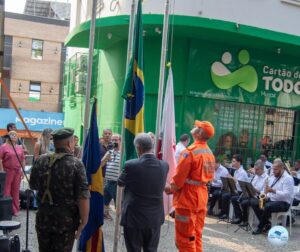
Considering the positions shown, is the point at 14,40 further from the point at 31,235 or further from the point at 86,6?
the point at 31,235

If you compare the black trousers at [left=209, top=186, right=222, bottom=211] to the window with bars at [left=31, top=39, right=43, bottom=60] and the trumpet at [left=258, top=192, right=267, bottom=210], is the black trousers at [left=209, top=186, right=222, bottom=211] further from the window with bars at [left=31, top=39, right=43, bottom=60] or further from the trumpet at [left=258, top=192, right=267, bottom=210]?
the window with bars at [left=31, top=39, right=43, bottom=60]

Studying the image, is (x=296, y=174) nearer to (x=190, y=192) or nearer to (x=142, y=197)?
(x=190, y=192)

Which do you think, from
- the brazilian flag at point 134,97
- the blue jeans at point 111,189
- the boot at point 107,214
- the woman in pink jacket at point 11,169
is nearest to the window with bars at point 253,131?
the boot at point 107,214

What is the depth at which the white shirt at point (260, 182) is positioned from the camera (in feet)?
32.0

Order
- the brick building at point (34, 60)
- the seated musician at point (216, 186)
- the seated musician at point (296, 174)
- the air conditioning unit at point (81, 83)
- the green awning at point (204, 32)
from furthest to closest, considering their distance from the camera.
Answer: the brick building at point (34, 60), the air conditioning unit at point (81, 83), the green awning at point (204, 32), the seated musician at point (296, 174), the seated musician at point (216, 186)

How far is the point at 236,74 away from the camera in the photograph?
1350 cm

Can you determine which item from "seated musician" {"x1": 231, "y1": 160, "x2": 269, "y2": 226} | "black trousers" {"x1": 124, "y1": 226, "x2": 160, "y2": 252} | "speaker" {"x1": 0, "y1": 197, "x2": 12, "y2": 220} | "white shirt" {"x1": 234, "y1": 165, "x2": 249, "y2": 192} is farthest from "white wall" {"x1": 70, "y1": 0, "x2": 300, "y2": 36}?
"black trousers" {"x1": 124, "y1": 226, "x2": 160, "y2": 252}

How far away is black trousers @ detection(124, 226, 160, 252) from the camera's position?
476 centimetres

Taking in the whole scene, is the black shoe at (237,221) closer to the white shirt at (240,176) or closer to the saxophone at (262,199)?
the white shirt at (240,176)

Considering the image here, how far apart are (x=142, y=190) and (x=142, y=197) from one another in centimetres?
8

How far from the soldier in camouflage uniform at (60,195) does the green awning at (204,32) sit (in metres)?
7.21

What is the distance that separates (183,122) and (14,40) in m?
23.5

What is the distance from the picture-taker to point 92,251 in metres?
5.36

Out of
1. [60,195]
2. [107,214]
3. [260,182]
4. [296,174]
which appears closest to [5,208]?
[107,214]
